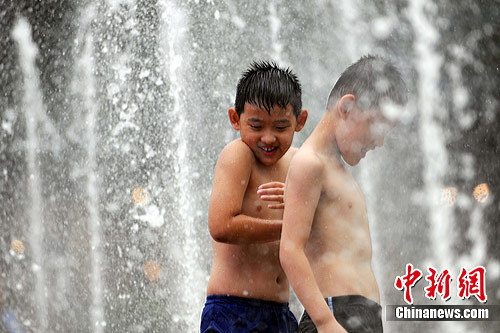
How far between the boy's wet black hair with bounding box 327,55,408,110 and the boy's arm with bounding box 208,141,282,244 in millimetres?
320

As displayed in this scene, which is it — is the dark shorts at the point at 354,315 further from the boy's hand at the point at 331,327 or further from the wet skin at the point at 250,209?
the wet skin at the point at 250,209

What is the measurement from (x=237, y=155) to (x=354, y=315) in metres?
0.47

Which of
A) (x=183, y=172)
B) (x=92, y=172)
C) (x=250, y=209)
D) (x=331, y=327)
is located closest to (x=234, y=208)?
(x=250, y=209)

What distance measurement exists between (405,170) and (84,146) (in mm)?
2104

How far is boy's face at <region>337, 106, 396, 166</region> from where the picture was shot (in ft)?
4.10

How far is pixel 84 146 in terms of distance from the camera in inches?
178

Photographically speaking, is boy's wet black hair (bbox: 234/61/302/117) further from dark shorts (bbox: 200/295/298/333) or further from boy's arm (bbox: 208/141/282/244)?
dark shorts (bbox: 200/295/298/333)

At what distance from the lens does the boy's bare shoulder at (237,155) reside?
153 centimetres

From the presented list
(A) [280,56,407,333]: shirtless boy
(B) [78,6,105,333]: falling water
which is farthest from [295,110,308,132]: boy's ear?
(B) [78,6,105,333]: falling water

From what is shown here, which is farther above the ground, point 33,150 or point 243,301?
point 33,150

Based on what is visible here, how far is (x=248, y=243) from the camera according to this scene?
1532mm

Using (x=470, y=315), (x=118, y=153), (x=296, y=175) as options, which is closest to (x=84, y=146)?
(x=118, y=153)

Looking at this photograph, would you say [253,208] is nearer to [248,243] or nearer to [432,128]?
[248,243]

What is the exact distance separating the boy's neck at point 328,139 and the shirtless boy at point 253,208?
195 mm
